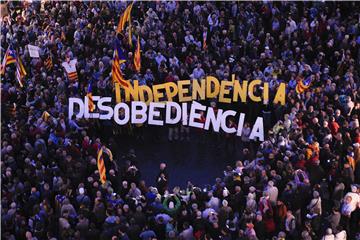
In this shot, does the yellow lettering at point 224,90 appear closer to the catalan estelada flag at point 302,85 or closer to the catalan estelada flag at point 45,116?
the catalan estelada flag at point 302,85

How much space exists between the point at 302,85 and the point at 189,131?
136 inches

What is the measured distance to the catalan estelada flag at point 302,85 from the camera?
794 inches

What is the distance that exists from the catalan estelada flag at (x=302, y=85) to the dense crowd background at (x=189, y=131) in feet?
0.74

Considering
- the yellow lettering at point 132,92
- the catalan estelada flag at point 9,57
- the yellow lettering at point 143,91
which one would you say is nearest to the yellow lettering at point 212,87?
the yellow lettering at point 143,91

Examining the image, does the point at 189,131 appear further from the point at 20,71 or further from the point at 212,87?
the point at 20,71

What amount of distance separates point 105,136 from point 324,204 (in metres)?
6.94

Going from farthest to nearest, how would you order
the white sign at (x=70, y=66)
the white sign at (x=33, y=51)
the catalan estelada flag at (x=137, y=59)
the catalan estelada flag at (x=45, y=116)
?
the white sign at (x=33, y=51)
the white sign at (x=70, y=66)
the catalan estelada flag at (x=137, y=59)
the catalan estelada flag at (x=45, y=116)

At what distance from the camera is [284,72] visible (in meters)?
21.0

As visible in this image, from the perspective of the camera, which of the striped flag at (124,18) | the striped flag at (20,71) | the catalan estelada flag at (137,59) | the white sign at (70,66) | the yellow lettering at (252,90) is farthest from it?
the striped flag at (124,18)

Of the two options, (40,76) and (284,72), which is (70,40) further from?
(284,72)

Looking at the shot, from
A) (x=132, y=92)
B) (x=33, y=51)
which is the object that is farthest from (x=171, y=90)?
(x=33, y=51)

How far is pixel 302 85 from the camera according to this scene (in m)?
20.2

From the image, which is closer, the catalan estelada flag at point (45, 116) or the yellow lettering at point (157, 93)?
the catalan estelada flag at point (45, 116)

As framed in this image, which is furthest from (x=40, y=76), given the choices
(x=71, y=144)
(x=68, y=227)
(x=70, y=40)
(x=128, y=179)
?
(x=68, y=227)
